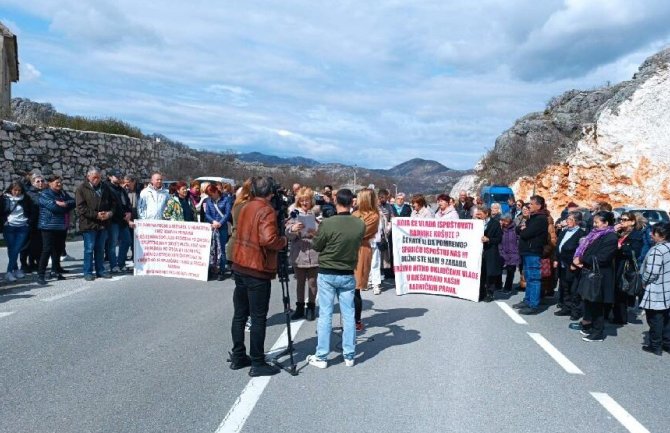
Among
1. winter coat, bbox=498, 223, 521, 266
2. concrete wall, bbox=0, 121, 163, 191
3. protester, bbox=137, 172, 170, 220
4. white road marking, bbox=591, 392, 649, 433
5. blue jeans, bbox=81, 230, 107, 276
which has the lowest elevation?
white road marking, bbox=591, 392, 649, 433

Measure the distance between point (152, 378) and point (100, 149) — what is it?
65.6ft

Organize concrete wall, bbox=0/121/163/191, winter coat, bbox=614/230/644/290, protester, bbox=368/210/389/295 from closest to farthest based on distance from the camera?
winter coat, bbox=614/230/644/290 < protester, bbox=368/210/389/295 < concrete wall, bbox=0/121/163/191

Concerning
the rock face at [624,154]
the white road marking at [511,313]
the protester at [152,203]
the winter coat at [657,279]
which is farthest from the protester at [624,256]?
the rock face at [624,154]

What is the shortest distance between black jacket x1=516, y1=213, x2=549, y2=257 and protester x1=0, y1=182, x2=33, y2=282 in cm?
927

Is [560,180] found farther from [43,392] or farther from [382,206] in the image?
[43,392]

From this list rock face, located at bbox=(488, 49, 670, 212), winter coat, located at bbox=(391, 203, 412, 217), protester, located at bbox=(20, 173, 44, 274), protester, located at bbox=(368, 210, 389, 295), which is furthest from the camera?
rock face, located at bbox=(488, 49, 670, 212)

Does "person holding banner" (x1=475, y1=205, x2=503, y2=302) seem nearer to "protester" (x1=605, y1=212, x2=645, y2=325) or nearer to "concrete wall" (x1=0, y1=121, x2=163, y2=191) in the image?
"protester" (x1=605, y1=212, x2=645, y2=325)

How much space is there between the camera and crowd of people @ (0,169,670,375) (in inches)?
215

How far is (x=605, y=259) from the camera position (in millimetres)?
7301

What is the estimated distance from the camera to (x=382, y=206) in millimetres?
12531

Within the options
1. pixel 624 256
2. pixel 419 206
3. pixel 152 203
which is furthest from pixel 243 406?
pixel 152 203

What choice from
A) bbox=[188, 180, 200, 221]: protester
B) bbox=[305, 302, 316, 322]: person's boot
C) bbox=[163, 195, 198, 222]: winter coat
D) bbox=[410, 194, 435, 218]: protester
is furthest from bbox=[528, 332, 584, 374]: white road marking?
bbox=[188, 180, 200, 221]: protester

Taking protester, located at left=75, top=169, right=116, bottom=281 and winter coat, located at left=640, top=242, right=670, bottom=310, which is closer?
winter coat, located at left=640, top=242, right=670, bottom=310

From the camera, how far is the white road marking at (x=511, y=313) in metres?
8.13
